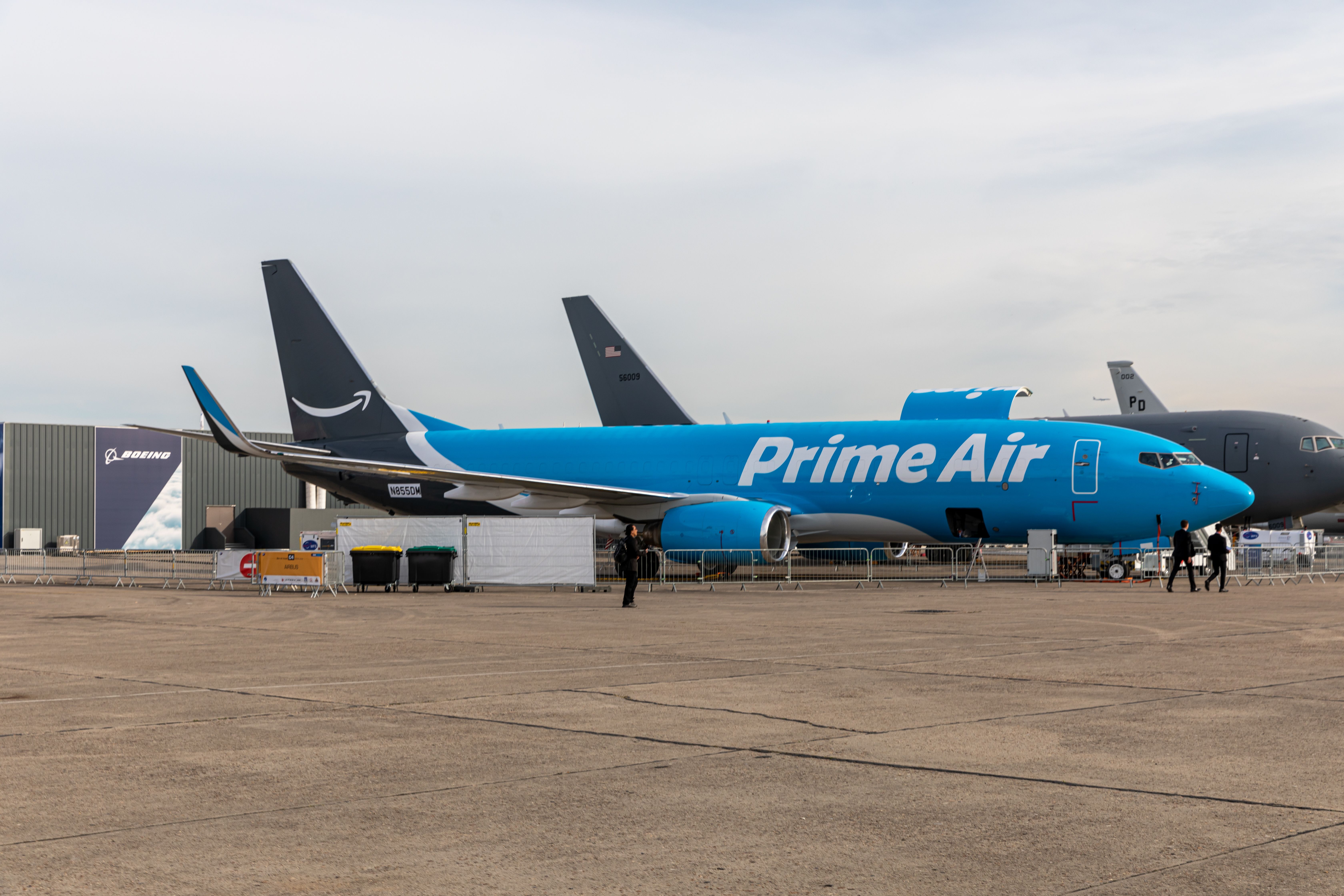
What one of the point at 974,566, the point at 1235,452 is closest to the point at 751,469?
the point at 974,566

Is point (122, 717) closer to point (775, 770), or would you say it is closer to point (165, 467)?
point (775, 770)

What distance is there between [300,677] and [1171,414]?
106 ft

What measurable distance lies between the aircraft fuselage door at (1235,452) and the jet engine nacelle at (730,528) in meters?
12.8

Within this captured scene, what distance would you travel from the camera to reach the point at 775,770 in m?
7.51

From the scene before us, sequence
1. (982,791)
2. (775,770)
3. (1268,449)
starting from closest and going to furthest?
(982,791) → (775,770) → (1268,449)

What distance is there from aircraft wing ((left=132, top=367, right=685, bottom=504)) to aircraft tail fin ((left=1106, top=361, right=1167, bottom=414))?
3164cm

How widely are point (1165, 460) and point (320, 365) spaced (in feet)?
79.3

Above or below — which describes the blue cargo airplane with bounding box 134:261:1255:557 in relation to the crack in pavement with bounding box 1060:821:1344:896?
above

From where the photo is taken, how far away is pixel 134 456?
6519 cm

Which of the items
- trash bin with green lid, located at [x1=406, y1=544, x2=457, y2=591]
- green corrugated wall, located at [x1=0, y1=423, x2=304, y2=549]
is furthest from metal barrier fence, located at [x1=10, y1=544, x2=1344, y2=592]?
green corrugated wall, located at [x1=0, y1=423, x2=304, y2=549]

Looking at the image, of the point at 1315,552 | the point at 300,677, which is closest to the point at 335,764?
the point at 300,677

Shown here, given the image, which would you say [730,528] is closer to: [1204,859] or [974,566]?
[974,566]

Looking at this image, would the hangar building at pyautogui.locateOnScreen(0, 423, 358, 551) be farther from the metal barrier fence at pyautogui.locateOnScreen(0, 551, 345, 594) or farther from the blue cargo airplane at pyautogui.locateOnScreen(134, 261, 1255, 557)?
the blue cargo airplane at pyautogui.locateOnScreen(134, 261, 1255, 557)

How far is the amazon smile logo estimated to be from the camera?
39.2 meters
